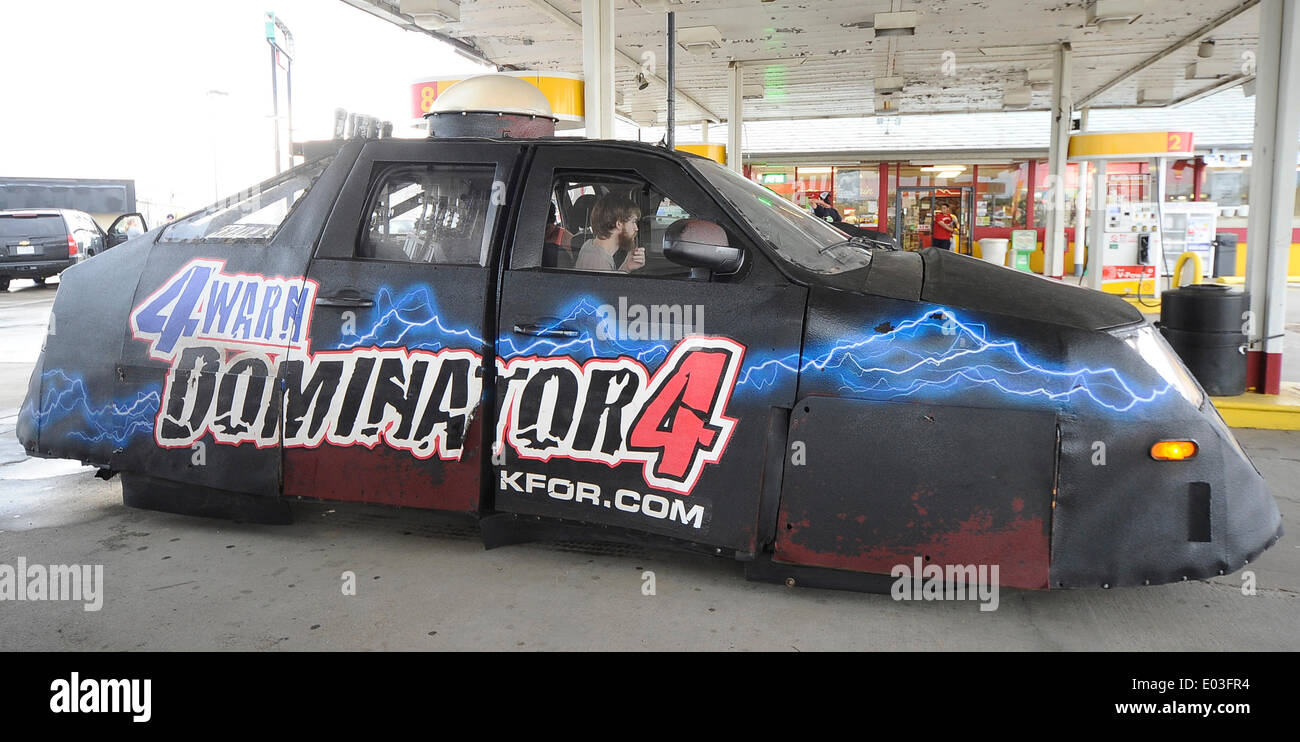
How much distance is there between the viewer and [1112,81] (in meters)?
19.3

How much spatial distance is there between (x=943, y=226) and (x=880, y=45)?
39.2 feet

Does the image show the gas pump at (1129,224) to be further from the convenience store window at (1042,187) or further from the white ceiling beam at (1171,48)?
the convenience store window at (1042,187)

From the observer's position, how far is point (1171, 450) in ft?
9.53

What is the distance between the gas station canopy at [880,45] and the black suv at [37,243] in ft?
29.0

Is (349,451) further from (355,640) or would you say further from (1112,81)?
(1112,81)

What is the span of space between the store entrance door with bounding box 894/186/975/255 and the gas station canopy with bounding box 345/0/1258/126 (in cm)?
475

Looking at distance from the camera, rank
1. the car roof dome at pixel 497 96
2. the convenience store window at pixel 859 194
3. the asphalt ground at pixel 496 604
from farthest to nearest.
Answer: the convenience store window at pixel 859 194 → the car roof dome at pixel 497 96 → the asphalt ground at pixel 496 604

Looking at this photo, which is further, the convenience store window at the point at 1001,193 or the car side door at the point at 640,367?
the convenience store window at the point at 1001,193

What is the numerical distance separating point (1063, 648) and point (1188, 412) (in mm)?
893

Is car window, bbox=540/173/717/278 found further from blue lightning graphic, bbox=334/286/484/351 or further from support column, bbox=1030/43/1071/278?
support column, bbox=1030/43/1071/278

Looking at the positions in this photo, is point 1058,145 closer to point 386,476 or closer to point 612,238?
point 612,238

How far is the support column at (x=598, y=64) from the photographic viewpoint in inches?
381

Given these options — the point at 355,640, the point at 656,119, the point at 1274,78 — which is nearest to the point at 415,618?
the point at 355,640

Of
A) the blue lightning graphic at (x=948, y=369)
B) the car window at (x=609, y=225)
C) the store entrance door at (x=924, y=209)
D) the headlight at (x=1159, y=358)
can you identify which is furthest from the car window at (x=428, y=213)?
the store entrance door at (x=924, y=209)
